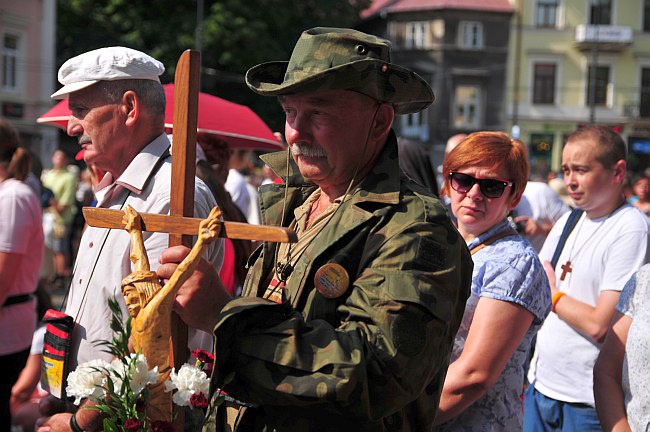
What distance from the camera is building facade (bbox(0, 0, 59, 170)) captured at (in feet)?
89.2

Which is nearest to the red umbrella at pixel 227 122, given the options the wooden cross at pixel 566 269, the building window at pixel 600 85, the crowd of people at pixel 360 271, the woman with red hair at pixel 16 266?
the crowd of people at pixel 360 271

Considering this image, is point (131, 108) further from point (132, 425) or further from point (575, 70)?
point (575, 70)

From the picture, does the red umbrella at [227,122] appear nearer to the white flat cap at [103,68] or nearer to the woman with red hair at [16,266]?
the woman with red hair at [16,266]

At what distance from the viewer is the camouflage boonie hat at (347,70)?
1958 millimetres

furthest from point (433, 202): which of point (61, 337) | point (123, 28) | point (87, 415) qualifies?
point (123, 28)

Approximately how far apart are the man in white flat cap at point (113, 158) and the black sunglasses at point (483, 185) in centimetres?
91

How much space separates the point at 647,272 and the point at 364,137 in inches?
49.9

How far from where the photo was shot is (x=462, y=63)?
142ft

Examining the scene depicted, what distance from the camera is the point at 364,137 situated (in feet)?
6.88

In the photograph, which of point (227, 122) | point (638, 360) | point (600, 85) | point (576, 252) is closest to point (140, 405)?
point (638, 360)

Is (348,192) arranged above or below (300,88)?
below

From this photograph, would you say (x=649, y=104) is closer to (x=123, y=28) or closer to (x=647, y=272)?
(x=123, y=28)

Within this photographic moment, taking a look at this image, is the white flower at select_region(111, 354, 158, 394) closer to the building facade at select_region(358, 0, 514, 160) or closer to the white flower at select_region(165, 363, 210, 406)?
the white flower at select_region(165, 363, 210, 406)

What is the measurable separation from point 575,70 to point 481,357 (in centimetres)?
4302
